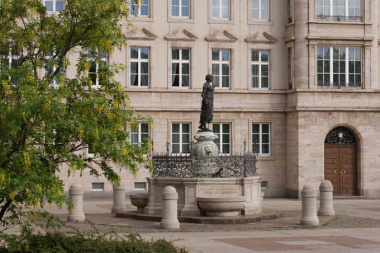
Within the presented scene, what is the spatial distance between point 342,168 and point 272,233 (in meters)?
18.8

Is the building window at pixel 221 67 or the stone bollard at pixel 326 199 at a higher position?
the building window at pixel 221 67

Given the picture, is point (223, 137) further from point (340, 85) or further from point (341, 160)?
point (340, 85)

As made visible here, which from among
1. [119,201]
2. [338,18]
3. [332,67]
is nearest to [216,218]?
[119,201]

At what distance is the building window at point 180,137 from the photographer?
1590 inches

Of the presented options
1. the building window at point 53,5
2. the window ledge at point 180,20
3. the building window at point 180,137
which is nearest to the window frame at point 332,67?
the window ledge at point 180,20

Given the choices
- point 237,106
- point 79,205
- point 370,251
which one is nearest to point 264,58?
point 237,106

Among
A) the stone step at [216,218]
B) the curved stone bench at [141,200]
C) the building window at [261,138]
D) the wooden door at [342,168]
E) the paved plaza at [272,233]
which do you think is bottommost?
the paved plaza at [272,233]

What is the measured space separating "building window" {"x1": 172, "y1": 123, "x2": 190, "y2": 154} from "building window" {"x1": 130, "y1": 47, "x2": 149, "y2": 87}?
2.53 metres

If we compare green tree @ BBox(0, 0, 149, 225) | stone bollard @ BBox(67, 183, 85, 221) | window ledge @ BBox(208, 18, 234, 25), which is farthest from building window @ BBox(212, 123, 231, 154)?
green tree @ BBox(0, 0, 149, 225)

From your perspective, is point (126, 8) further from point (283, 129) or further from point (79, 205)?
point (283, 129)

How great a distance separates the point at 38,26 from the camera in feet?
49.4

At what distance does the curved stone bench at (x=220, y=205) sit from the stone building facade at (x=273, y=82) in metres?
13.7

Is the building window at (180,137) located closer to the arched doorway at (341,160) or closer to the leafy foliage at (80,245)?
the arched doorway at (341,160)

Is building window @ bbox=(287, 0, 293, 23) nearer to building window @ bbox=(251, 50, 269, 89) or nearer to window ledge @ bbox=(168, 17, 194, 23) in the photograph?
building window @ bbox=(251, 50, 269, 89)
